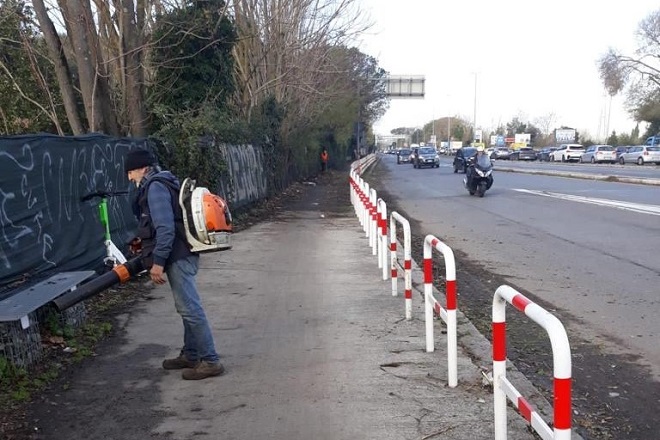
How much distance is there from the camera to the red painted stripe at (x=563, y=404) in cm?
276

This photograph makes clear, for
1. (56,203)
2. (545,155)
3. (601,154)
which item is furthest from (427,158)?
(56,203)

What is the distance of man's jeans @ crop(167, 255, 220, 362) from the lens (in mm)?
4895

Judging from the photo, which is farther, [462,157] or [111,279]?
[462,157]

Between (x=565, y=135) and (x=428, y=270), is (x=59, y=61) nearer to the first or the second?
(x=428, y=270)

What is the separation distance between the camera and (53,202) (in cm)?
736

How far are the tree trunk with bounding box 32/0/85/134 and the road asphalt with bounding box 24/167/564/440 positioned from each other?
5113 mm

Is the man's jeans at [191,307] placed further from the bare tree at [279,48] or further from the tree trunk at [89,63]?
the bare tree at [279,48]

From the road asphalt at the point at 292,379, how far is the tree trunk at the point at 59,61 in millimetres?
5113

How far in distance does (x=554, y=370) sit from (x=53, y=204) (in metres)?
6.15

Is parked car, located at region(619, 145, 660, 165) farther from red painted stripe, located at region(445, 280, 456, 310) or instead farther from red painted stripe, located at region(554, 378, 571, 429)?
red painted stripe, located at region(554, 378, 571, 429)

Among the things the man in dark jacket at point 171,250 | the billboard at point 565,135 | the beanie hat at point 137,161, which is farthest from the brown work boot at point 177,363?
the billboard at point 565,135

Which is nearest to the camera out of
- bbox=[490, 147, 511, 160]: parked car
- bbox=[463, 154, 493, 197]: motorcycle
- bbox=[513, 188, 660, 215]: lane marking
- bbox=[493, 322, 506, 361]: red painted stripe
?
bbox=[493, 322, 506, 361]: red painted stripe

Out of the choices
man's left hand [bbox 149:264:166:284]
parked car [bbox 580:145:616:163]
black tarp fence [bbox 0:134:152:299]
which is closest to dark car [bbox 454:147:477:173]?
parked car [bbox 580:145:616:163]

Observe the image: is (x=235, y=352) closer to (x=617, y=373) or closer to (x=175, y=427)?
(x=175, y=427)
